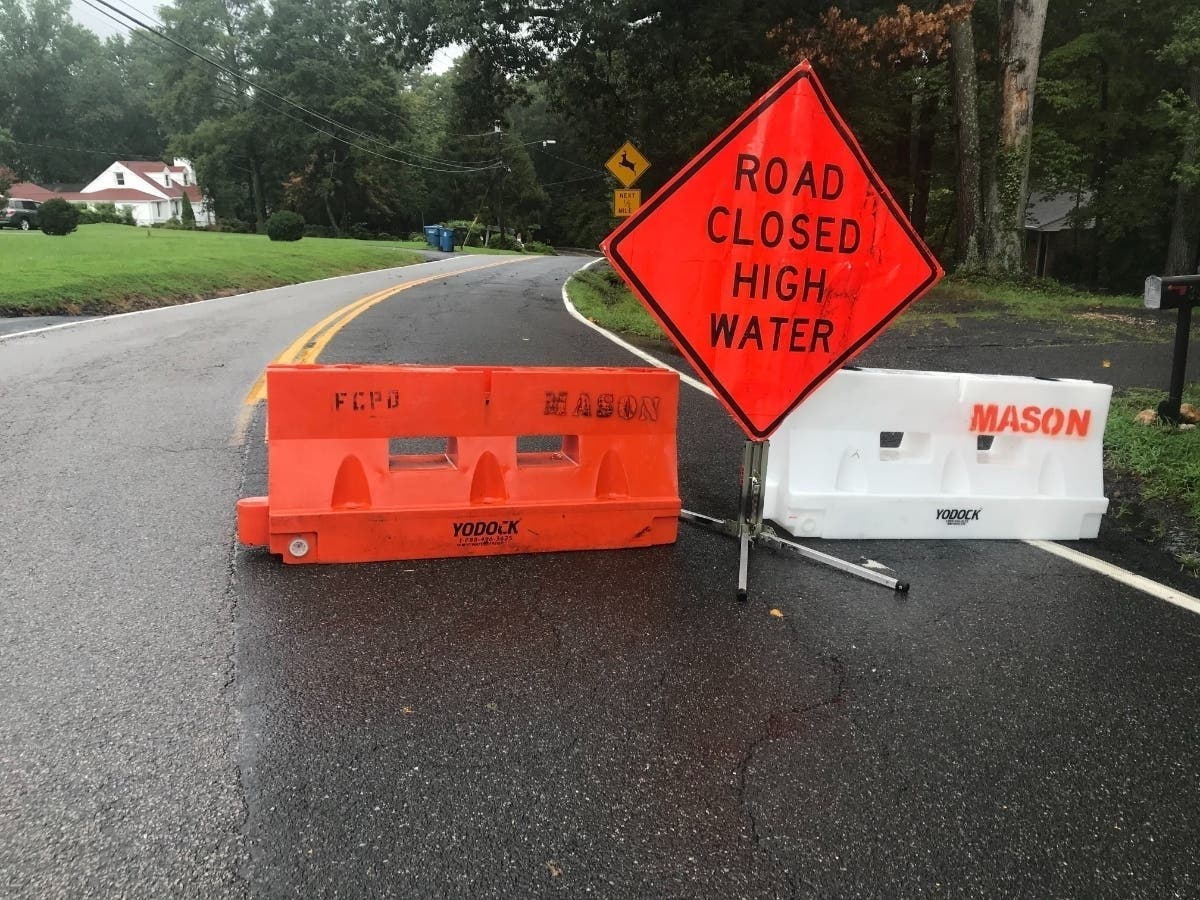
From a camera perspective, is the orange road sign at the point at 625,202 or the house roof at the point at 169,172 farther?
the house roof at the point at 169,172

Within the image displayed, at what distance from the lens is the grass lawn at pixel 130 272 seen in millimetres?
14930

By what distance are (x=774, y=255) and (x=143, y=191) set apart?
10548cm

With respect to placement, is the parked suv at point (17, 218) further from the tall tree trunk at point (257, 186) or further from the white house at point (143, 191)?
the white house at point (143, 191)

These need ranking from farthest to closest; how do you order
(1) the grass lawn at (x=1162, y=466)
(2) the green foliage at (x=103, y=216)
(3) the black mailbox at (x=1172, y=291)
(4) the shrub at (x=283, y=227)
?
(2) the green foliage at (x=103, y=216)
(4) the shrub at (x=283, y=227)
(3) the black mailbox at (x=1172, y=291)
(1) the grass lawn at (x=1162, y=466)

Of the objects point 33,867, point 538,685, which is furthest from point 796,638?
point 33,867

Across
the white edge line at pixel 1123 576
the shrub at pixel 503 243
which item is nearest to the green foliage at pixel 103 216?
the shrub at pixel 503 243

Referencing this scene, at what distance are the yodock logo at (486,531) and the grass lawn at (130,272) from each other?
1286cm

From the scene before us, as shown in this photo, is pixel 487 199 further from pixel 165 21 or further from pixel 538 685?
pixel 538 685

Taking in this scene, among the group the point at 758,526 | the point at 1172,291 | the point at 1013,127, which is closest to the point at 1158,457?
the point at 1172,291

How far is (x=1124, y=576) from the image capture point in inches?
176

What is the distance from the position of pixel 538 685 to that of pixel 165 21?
9014cm

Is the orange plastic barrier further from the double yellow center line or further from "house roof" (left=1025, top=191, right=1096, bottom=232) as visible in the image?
"house roof" (left=1025, top=191, right=1096, bottom=232)

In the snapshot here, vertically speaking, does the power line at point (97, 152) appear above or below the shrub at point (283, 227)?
above

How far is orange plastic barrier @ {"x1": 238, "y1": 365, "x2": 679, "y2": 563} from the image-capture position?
13.9ft
